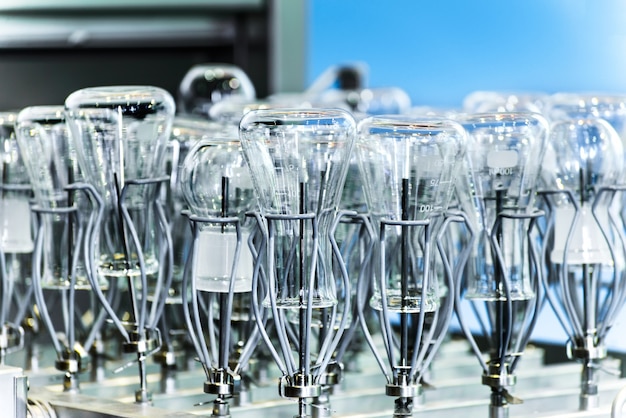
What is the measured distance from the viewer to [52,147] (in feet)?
4.71

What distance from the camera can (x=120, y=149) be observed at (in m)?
1.36

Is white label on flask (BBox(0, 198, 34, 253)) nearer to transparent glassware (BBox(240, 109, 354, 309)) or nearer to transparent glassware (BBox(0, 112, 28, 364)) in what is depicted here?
transparent glassware (BBox(0, 112, 28, 364))

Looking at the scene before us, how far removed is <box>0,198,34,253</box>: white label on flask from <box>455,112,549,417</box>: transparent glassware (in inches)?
20.7

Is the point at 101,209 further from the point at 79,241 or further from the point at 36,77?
the point at 36,77

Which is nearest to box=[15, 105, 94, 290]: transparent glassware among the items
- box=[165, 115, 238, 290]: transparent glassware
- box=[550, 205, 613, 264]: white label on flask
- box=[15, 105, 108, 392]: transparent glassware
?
box=[15, 105, 108, 392]: transparent glassware

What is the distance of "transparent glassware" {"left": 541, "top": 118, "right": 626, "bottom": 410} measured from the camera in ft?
4.70

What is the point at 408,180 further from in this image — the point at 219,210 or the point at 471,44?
the point at 471,44

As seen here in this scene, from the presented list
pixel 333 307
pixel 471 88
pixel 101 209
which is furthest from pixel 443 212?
pixel 471 88

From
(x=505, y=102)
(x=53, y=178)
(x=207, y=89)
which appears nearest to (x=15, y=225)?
(x=53, y=178)

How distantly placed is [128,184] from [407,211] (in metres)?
0.32

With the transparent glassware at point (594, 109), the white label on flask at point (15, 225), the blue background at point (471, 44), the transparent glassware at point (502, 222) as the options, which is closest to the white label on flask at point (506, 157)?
the transparent glassware at point (502, 222)

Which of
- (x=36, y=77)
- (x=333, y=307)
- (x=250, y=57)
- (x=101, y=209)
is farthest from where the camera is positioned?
(x=250, y=57)

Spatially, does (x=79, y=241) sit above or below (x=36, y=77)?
below

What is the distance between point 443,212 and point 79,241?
417 millimetres
